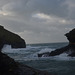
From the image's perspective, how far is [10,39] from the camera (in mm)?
114562

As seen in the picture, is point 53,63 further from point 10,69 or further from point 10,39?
point 10,39

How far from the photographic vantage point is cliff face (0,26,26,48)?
10674 cm

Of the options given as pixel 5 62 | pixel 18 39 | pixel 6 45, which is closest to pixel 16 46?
pixel 18 39

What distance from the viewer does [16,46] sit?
400ft

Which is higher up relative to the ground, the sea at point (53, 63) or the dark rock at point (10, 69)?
the dark rock at point (10, 69)

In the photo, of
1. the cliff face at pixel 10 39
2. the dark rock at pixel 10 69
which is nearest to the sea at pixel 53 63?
the dark rock at pixel 10 69

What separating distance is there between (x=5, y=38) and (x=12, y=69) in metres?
95.8

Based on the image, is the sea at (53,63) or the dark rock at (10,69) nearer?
the dark rock at (10,69)

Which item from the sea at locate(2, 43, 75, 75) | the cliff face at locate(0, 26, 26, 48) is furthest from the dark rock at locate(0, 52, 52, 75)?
the cliff face at locate(0, 26, 26, 48)

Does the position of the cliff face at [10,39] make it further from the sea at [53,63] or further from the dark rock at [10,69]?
the dark rock at [10,69]

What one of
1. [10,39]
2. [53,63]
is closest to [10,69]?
[53,63]

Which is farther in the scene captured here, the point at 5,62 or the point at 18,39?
the point at 18,39

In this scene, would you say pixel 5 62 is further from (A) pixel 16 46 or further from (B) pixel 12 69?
(A) pixel 16 46

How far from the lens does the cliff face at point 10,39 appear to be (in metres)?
107
